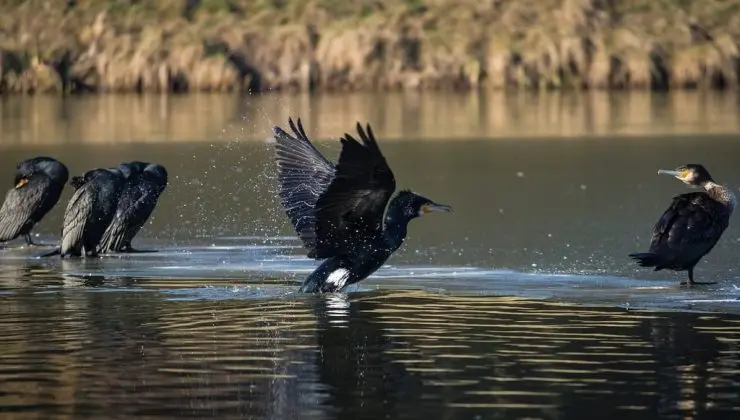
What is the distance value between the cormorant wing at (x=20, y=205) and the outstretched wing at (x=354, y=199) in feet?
17.6

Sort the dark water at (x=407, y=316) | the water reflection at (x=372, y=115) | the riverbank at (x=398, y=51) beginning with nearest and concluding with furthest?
the dark water at (x=407, y=316)
the water reflection at (x=372, y=115)
the riverbank at (x=398, y=51)

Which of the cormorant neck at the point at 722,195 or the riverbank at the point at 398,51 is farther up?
the riverbank at the point at 398,51

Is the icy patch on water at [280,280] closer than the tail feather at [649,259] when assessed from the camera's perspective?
Yes

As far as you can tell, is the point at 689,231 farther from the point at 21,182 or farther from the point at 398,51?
the point at 398,51

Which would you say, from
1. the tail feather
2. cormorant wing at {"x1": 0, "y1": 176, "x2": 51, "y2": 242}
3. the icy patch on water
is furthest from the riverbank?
the tail feather

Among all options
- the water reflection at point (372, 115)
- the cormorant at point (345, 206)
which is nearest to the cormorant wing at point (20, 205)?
the cormorant at point (345, 206)

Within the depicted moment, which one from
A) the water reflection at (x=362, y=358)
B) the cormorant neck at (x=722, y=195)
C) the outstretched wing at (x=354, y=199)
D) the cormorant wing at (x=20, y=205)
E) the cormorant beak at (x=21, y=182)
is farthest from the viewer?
the cormorant beak at (x=21, y=182)

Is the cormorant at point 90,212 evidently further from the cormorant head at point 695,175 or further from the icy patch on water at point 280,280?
the cormorant head at point 695,175

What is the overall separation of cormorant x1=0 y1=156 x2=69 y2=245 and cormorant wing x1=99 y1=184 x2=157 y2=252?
1.23m

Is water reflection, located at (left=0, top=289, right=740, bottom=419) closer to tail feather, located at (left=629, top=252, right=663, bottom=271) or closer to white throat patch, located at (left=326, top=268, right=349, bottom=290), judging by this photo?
white throat patch, located at (left=326, top=268, right=349, bottom=290)

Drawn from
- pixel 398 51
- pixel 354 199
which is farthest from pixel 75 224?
pixel 398 51

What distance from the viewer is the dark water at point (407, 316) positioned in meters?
8.79

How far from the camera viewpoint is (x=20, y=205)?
56.4 ft

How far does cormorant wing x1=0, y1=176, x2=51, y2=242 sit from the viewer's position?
1708 centimetres
